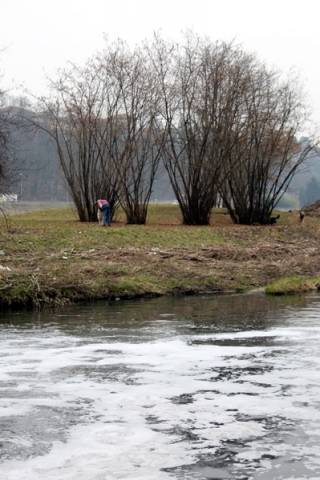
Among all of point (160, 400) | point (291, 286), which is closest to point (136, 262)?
point (291, 286)

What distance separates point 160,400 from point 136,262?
47.7 feet

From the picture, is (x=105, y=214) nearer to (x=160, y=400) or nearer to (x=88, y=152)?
(x=88, y=152)

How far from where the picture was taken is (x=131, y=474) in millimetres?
6336

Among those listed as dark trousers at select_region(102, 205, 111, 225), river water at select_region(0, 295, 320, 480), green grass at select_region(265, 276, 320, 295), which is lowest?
river water at select_region(0, 295, 320, 480)

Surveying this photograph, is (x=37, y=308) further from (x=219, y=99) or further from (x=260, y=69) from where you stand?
(x=260, y=69)

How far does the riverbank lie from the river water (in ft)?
12.9

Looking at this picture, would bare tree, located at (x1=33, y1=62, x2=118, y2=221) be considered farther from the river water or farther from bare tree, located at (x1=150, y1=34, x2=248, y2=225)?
the river water

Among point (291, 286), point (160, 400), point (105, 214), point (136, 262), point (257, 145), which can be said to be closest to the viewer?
point (160, 400)

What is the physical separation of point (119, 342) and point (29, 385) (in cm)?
357

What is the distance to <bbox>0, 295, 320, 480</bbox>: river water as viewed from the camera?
660 cm

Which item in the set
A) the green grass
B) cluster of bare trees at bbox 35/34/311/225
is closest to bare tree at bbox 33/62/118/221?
cluster of bare trees at bbox 35/34/311/225

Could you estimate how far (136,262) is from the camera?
23281 mm

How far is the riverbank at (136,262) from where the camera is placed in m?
Answer: 19.4

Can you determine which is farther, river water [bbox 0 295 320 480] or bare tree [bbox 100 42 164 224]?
bare tree [bbox 100 42 164 224]
